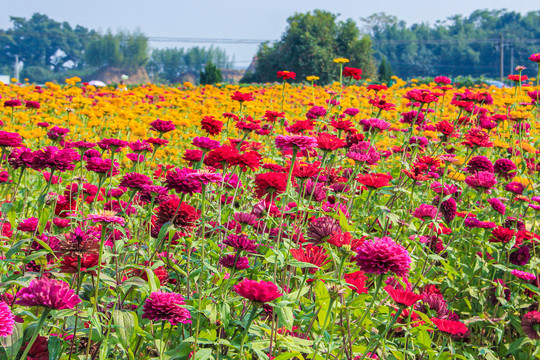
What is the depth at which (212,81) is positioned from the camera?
23.0 m

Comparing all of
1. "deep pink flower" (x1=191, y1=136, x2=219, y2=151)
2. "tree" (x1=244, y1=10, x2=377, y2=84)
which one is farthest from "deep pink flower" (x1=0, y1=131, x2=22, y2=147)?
"tree" (x1=244, y1=10, x2=377, y2=84)

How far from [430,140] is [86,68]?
126 m

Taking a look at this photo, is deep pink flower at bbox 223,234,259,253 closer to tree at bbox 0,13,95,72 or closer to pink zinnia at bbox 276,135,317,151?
pink zinnia at bbox 276,135,317,151

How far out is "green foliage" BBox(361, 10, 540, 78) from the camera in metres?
84.2

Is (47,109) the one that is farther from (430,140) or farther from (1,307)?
(1,307)

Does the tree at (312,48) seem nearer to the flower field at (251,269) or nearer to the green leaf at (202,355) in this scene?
the flower field at (251,269)

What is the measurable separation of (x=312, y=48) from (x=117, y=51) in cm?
8760

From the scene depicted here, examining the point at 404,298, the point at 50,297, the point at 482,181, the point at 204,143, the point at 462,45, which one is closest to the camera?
the point at 50,297

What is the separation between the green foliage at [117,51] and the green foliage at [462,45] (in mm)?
51445

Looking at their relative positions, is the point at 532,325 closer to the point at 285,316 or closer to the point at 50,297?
the point at 285,316

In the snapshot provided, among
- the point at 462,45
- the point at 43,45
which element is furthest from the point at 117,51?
the point at 462,45

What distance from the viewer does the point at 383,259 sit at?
57.6 inches

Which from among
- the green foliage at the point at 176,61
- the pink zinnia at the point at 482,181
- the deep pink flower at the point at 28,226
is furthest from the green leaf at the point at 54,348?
the green foliage at the point at 176,61

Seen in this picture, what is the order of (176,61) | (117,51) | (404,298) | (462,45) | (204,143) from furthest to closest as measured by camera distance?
(176,61) → (117,51) → (462,45) → (204,143) → (404,298)
